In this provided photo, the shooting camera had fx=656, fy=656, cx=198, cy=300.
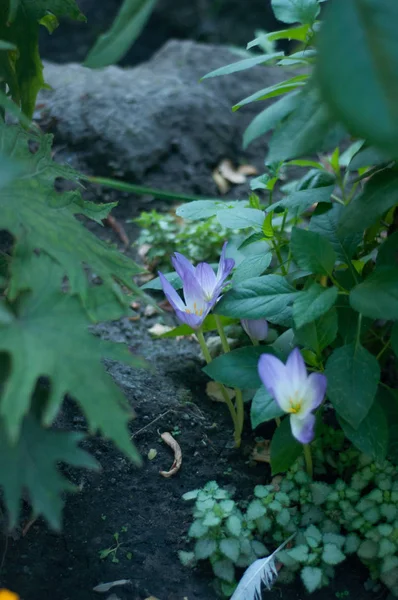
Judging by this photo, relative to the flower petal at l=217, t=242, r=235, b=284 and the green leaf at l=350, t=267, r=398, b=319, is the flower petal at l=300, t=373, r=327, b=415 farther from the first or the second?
the flower petal at l=217, t=242, r=235, b=284

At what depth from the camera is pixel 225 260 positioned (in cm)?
140

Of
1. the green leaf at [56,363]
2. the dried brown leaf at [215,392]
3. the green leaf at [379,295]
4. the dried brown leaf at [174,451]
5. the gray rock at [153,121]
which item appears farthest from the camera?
the gray rock at [153,121]

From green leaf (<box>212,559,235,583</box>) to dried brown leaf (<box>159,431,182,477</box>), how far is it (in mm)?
258

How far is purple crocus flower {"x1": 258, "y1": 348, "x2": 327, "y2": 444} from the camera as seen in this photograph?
1.21m

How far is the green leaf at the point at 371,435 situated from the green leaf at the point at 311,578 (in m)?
0.25

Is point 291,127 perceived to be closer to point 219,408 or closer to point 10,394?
point 10,394

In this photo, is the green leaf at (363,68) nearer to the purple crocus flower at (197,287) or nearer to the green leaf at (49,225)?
the green leaf at (49,225)

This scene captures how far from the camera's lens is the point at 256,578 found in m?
1.24

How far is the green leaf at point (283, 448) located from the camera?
4.38ft

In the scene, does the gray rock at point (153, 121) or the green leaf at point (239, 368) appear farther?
the gray rock at point (153, 121)

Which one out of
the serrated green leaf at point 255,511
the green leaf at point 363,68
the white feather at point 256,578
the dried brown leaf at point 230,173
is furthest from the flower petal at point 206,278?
the dried brown leaf at point 230,173

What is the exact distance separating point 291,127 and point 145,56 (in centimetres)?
371

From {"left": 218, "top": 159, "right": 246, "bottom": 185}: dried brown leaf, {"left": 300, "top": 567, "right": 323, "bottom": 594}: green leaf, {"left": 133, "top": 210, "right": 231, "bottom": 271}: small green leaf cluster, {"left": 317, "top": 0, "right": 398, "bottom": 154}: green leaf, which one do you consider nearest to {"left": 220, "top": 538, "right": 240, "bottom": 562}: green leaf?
{"left": 300, "top": 567, "right": 323, "bottom": 594}: green leaf

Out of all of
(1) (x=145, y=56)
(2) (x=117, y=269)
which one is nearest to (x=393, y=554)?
(2) (x=117, y=269)
